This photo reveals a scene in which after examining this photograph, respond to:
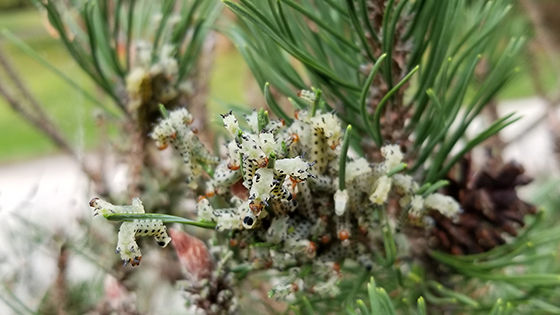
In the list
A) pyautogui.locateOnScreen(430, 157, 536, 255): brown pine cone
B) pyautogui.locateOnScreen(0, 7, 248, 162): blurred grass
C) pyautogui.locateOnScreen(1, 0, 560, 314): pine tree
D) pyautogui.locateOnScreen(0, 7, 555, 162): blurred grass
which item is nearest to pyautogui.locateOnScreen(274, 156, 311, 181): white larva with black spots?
pyautogui.locateOnScreen(1, 0, 560, 314): pine tree

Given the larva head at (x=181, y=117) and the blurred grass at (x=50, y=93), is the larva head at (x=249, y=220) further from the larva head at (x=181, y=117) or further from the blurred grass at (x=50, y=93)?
the blurred grass at (x=50, y=93)

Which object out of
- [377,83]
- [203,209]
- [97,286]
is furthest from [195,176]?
[97,286]

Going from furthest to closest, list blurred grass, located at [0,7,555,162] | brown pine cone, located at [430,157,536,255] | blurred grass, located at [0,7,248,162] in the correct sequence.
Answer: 1. blurred grass, located at [0,7,248,162]
2. blurred grass, located at [0,7,555,162]
3. brown pine cone, located at [430,157,536,255]

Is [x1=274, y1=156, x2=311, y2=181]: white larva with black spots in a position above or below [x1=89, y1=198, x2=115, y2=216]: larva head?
above

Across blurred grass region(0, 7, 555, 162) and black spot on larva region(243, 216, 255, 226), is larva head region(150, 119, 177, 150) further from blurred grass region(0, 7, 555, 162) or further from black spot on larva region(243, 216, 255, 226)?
blurred grass region(0, 7, 555, 162)

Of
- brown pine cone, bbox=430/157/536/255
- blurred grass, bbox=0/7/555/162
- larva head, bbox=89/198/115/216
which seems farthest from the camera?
blurred grass, bbox=0/7/555/162

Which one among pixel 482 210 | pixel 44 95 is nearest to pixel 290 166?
pixel 482 210

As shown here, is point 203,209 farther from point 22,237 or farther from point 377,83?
point 22,237
